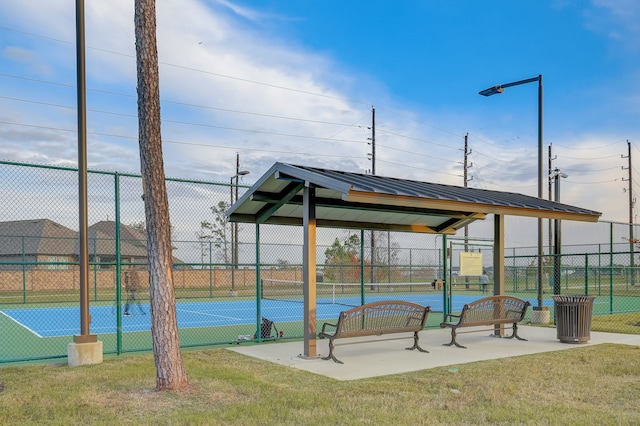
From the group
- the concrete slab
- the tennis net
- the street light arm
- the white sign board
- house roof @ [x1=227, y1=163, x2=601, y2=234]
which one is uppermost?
the street light arm

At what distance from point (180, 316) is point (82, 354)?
39.5 ft

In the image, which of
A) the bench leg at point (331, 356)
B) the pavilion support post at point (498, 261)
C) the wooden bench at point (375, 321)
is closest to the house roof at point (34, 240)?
the bench leg at point (331, 356)

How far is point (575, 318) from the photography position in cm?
1265

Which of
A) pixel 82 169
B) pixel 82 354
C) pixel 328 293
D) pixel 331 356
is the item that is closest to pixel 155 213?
pixel 82 169

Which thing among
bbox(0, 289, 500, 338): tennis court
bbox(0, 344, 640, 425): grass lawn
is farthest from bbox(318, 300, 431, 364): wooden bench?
bbox(0, 289, 500, 338): tennis court

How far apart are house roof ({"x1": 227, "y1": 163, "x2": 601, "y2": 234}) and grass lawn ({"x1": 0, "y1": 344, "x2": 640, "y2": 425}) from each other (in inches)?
114

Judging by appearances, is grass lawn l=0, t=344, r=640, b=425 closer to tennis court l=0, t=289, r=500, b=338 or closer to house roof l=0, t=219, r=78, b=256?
tennis court l=0, t=289, r=500, b=338

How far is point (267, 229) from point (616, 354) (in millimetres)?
9030

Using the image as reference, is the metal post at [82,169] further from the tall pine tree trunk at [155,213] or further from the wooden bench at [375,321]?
the wooden bench at [375,321]

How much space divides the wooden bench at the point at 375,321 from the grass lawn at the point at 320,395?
1214mm

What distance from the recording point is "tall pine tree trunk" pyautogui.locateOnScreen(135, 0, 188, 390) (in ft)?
25.7

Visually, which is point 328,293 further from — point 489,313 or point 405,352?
point 405,352

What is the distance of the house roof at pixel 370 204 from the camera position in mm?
9914

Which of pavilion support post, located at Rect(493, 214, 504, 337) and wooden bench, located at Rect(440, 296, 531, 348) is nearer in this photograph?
wooden bench, located at Rect(440, 296, 531, 348)
